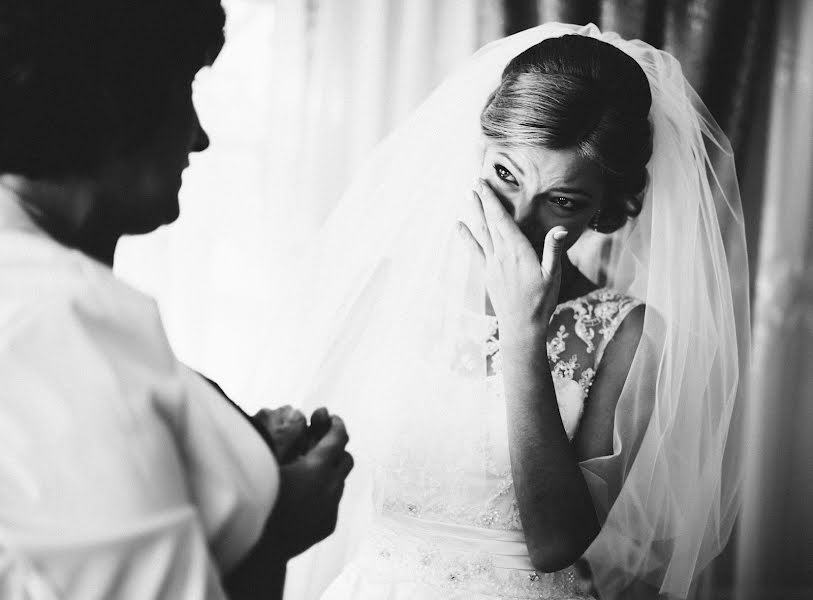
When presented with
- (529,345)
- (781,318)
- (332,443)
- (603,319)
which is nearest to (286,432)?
(332,443)

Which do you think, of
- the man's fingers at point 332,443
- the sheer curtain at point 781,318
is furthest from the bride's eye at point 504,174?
the sheer curtain at point 781,318

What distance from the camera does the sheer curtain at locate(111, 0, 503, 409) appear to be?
8.95 ft

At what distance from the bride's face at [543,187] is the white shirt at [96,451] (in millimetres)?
1058

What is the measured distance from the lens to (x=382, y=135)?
2873mm

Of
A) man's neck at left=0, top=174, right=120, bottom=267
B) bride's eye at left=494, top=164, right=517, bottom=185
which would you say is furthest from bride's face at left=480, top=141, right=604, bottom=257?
man's neck at left=0, top=174, right=120, bottom=267

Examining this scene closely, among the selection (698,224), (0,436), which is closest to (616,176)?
(698,224)

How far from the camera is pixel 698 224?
1671mm

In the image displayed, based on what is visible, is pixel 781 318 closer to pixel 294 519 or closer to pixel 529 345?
pixel 529 345

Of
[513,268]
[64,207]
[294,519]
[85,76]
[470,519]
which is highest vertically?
[85,76]

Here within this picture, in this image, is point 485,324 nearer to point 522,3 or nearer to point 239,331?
point 239,331

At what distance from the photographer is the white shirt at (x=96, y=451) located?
0.52 metres

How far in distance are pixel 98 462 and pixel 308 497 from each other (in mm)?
272

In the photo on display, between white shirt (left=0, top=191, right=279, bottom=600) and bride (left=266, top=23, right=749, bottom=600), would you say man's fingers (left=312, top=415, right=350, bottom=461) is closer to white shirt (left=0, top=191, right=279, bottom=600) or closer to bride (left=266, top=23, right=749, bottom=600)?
white shirt (left=0, top=191, right=279, bottom=600)

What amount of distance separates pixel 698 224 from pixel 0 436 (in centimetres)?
147
